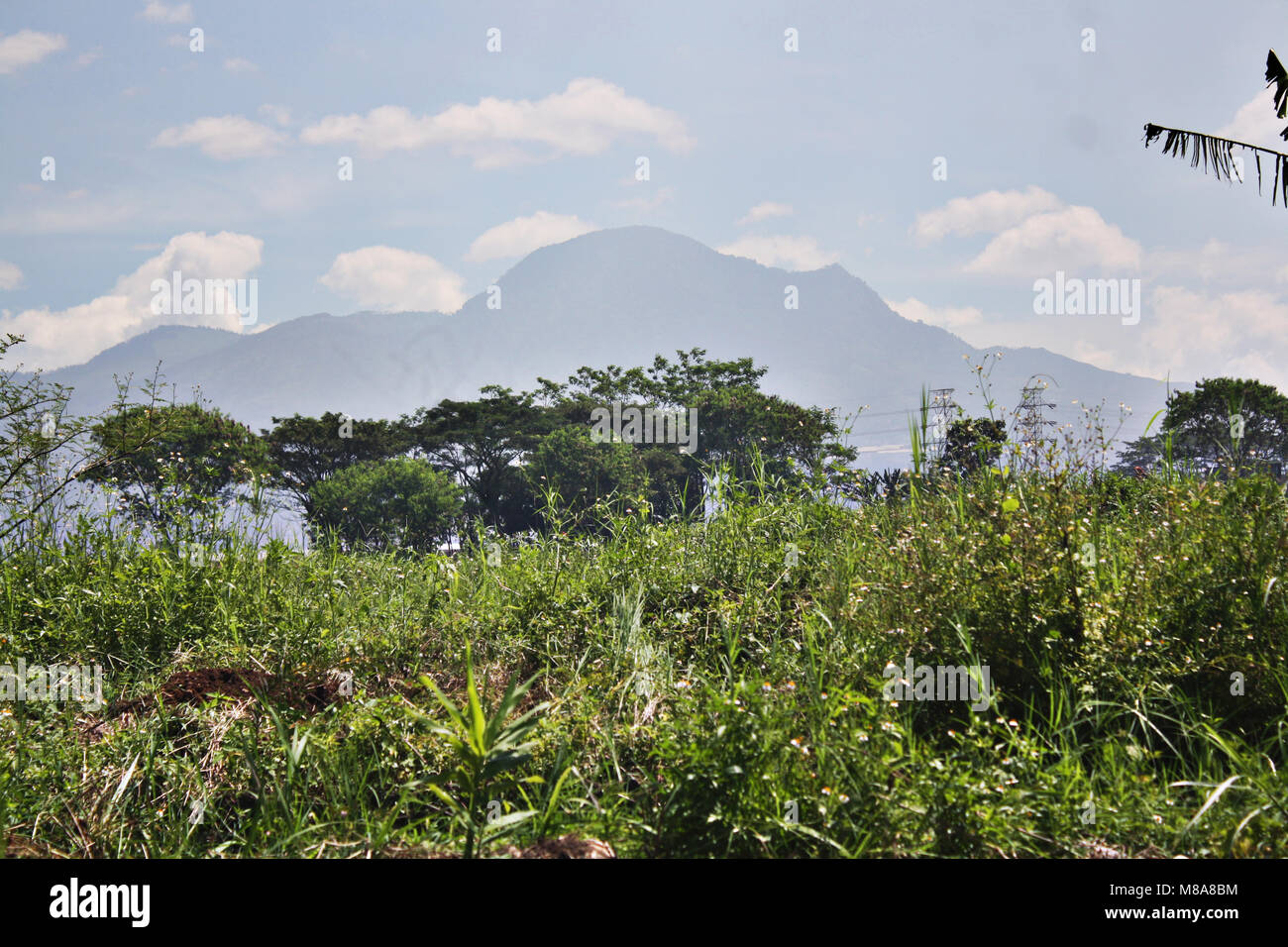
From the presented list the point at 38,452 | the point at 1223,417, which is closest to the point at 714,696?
the point at 38,452

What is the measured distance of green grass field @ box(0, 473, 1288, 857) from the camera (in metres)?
2.58

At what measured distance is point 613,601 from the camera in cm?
477

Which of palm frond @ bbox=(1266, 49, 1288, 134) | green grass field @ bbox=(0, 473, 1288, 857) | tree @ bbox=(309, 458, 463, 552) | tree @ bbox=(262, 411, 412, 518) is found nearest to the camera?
green grass field @ bbox=(0, 473, 1288, 857)

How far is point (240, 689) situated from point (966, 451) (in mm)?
5536

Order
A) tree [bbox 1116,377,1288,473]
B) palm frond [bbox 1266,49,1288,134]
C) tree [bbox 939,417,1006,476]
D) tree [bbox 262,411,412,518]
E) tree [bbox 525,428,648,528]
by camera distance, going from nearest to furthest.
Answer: tree [bbox 939,417,1006,476]
palm frond [bbox 1266,49,1288,134]
tree [bbox 1116,377,1288,473]
tree [bbox 525,428,648,528]
tree [bbox 262,411,412,518]

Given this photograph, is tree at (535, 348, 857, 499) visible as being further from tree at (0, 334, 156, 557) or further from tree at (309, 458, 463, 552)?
tree at (0, 334, 156, 557)

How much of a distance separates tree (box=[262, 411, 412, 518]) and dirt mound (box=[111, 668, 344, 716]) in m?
39.8

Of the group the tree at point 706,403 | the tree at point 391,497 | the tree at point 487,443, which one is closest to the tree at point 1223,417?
the tree at point 706,403

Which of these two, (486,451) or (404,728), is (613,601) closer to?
(404,728)

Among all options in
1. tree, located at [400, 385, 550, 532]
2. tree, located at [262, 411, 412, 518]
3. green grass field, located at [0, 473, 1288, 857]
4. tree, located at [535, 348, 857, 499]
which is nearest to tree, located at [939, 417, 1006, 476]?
green grass field, located at [0, 473, 1288, 857]

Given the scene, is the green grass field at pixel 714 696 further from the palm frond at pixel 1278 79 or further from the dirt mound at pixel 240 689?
the palm frond at pixel 1278 79

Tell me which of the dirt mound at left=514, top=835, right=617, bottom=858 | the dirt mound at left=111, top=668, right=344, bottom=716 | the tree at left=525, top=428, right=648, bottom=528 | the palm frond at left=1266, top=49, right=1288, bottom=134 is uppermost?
the palm frond at left=1266, top=49, right=1288, bottom=134

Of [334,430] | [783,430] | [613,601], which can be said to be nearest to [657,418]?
[783,430]
